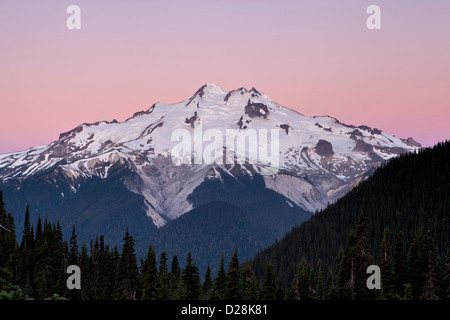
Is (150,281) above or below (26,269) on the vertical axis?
below

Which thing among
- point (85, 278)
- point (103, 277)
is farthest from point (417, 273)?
point (85, 278)

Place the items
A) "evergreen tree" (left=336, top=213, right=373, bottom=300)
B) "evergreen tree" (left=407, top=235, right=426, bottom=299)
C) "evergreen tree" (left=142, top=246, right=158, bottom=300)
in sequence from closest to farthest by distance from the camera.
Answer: "evergreen tree" (left=336, top=213, right=373, bottom=300)
"evergreen tree" (left=142, top=246, right=158, bottom=300)
"evergreen tree" (left=407, top=235, right=426, bottom=299)

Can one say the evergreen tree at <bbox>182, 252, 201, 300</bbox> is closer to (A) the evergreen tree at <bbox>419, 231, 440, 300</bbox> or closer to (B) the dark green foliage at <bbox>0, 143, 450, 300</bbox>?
(B) the dark green foliage at <bbox>0, 143, 450, 300</bbox>

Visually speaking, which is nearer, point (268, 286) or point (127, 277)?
point (268, 286)

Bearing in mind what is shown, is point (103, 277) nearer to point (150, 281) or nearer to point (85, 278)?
point (85, 278)

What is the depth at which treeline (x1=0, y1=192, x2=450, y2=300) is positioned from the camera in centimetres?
9781

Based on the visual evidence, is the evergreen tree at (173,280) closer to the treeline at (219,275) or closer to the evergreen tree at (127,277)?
the treeline at (219,275)

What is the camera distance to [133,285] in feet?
368

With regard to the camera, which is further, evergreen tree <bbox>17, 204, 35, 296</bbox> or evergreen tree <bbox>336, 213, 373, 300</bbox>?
evergreen tree <bbox>17, 204, 35, 296</bbox>

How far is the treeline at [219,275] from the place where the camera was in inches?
3851

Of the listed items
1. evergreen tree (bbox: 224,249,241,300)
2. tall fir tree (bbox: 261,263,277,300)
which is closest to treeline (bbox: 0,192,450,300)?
evergreen tree (bbox: 224,249,241,300)

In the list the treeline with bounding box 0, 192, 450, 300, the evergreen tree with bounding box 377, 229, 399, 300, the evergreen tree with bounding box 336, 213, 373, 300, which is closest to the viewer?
the evergreen tree with bounding box 377, 229, 399, 300

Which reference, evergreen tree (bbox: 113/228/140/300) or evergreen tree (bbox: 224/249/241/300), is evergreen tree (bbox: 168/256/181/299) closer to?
evergreen tree (bbox: 113/228/140/300)

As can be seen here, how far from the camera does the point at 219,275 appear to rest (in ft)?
347
